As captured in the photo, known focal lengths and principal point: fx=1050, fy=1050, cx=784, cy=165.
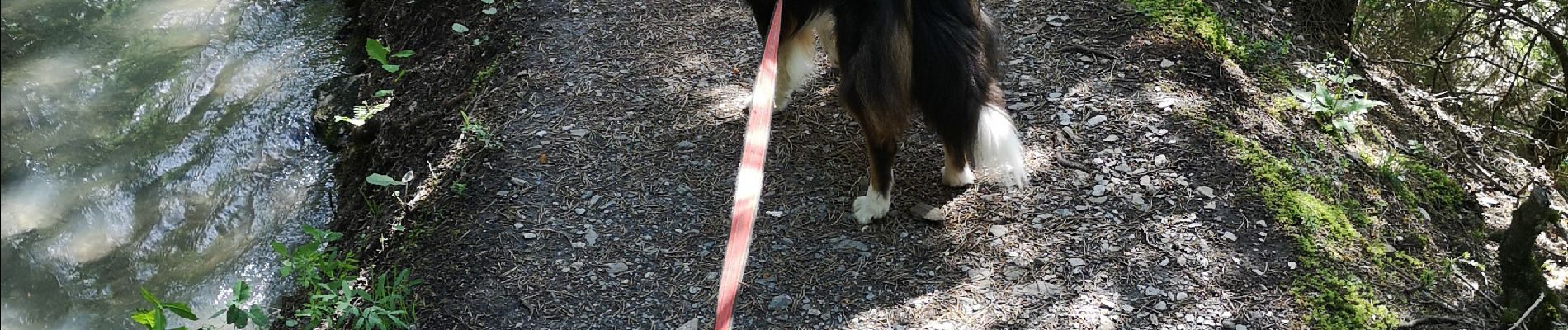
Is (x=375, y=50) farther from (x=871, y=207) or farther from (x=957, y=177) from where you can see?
(x=957, y=177)

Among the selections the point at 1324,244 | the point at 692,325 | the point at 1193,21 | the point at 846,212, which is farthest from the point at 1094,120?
the point at 692,325

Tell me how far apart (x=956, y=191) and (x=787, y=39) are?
86cm

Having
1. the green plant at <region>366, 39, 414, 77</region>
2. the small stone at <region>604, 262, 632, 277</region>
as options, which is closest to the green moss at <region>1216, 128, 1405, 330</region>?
the small stone at <region>604, 262, 632, 277</region>

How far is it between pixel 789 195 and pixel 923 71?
902 millimetres

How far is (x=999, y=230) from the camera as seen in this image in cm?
376

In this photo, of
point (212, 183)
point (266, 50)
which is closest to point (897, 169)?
point (212, 183)

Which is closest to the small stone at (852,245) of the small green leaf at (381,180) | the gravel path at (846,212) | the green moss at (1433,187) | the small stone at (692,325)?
the gravel path at (846,212)

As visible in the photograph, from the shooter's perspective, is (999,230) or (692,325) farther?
(999,230)

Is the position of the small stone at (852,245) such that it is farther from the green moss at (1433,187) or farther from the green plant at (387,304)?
the green moss at (1433,187)

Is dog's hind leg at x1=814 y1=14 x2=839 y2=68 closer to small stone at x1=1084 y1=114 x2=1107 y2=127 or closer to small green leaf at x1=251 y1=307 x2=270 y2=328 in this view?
small stone at x1=1084 y1=114 x2=1107 y2=127

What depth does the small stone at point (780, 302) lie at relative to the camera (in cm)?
351

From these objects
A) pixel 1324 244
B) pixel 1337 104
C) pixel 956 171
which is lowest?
pixel 956 171

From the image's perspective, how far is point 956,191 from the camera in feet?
13.0

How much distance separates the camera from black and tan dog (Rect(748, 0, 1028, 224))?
3289 millimetres
